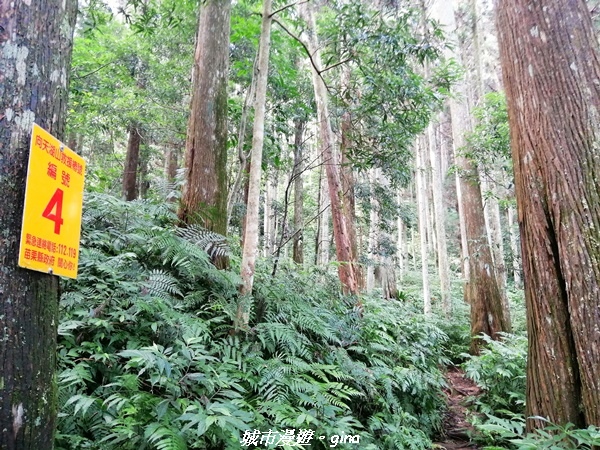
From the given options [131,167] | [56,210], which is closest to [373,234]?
[131,167]

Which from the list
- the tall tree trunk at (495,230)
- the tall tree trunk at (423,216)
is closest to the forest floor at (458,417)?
the tall tree trunk at (495,230)

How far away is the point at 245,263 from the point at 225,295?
0.42 metres

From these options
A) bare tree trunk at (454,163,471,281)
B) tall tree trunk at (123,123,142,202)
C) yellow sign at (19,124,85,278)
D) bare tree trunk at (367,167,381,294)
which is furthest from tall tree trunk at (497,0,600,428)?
tall tree trunk at (123,123,142,202)

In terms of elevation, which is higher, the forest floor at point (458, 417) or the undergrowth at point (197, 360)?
the undergrowth at point (197, 360)

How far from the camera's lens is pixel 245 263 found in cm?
360

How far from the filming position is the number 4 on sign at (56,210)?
56.3 inches

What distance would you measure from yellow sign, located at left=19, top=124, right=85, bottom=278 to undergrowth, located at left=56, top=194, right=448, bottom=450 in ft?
3.05

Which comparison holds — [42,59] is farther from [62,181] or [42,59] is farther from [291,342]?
[291,342]

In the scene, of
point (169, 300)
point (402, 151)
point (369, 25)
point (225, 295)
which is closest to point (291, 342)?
point (225, 295)

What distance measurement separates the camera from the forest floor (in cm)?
433

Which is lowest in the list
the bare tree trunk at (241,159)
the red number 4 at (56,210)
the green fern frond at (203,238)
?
the red number 4 at (56,210)

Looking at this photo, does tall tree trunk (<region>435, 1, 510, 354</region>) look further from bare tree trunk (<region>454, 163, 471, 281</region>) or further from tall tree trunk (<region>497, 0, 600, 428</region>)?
tall tree trunk (<region>497, 0, 600, 428</region>)

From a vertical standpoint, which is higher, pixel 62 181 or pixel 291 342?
pixel 62 181

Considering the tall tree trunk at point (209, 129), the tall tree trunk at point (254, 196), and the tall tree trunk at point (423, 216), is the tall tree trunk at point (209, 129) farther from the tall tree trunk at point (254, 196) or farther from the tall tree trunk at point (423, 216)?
the tall tree trunk at point (423, 216)
